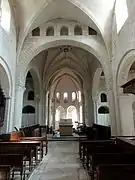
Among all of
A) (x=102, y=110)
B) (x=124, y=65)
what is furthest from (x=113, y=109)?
(x=102, y=110)

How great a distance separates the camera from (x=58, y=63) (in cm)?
2184

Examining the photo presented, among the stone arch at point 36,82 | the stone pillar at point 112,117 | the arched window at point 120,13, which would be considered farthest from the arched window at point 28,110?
the arched window at point 120,13

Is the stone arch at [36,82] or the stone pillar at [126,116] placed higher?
the stone arch at [36,82]

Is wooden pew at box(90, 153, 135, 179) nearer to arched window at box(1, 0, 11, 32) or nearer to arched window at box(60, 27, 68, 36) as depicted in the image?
arched window at box(1, 0, 11, 32)

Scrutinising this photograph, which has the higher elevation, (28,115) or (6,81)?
(6,81)

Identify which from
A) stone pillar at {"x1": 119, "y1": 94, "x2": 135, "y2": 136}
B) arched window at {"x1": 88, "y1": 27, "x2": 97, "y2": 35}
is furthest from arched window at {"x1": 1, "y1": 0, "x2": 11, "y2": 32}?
stone pillar at {"x1": 119, "y1": 94, "x2": 135, "y2": 136}

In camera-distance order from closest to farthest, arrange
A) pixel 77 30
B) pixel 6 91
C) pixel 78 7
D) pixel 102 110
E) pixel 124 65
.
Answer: pixel 124 65 → pixel 6 91 → pixel 78 7 → pixel 77 30 → pixel 102 110

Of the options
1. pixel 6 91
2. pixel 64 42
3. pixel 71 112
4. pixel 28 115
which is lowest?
pixel 28 115

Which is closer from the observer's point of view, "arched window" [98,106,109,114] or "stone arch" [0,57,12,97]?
"stone arch" [0,57,12,97]

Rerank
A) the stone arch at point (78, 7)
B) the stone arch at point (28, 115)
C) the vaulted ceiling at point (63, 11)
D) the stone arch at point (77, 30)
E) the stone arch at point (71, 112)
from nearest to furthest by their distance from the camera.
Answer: the vaulted ceiling at point (63, 11) → the stone arch at point (78, 7) → the stone arch at point (77, 30) → the stone arch at point (28, 115) → the stone arch at point (71, 112)


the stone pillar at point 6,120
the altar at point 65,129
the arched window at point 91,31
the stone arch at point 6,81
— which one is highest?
the arched window at point 91,31

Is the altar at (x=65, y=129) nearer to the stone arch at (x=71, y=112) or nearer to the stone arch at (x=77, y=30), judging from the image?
the stone arch at (x=77, y=30)

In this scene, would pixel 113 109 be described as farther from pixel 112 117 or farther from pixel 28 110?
pixel 28 110

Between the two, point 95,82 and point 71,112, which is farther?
point 71,112
